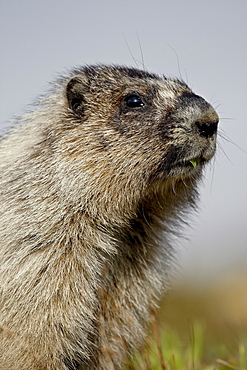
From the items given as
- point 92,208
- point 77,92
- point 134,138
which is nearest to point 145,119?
point 134,138

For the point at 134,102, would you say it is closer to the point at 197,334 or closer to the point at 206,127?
the point at 206,127

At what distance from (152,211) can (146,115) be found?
42.4 inches

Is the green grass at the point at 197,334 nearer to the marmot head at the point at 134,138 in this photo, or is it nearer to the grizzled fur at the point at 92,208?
the grizzled fur at the point at 92,208

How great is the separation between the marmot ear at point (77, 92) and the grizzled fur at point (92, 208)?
12mm

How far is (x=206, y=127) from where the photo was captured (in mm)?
5684

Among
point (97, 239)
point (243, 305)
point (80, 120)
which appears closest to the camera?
point (97, 239)

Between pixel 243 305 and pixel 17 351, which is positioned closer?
pixel 17 351

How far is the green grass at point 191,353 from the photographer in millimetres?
5717

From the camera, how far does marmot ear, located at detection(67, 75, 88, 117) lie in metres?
6.27

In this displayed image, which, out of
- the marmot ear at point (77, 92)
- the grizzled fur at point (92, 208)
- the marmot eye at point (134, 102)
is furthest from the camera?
the marmot ear at point (77, 92)

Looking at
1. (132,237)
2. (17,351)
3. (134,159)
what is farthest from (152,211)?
(17,351)

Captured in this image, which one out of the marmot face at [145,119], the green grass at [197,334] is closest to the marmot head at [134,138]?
the marmot face at [145,119]

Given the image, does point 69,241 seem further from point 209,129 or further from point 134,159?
point 209,129

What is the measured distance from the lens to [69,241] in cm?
558
